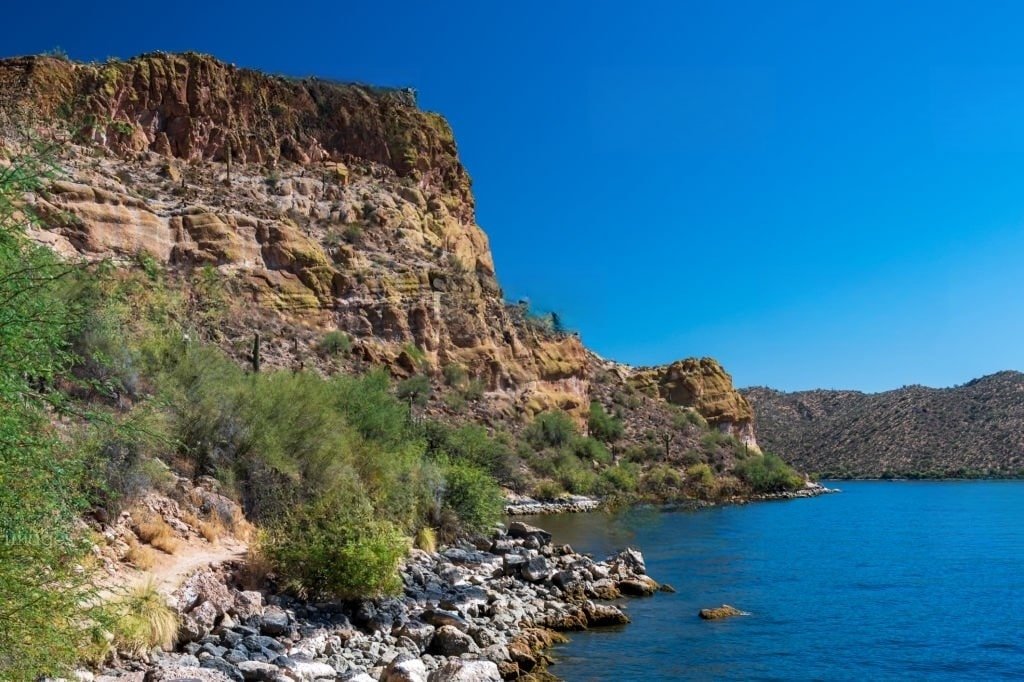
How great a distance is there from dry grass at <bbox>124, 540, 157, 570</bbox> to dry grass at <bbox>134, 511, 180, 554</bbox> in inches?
22.4

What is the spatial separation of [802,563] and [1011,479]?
67067 millimetres

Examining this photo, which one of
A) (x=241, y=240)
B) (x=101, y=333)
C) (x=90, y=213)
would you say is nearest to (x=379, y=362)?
(x=241, y=240)

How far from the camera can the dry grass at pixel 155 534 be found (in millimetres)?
13131

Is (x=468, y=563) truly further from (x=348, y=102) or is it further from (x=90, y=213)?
(x=348, y=102)

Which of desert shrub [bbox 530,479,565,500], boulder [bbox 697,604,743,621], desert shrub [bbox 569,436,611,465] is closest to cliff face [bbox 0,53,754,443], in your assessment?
desert shrub [bbox 569,436,611,465]

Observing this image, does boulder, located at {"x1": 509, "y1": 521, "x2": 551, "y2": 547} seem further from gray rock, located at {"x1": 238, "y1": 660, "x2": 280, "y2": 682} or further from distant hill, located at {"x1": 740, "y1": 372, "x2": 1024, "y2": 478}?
distant hill, located at {"x1": 740, "y1": 372, "x2": 1024, "y2": 478}

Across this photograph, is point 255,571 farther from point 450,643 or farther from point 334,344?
point 334,344

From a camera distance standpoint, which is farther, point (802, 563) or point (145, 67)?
point (145, 67)

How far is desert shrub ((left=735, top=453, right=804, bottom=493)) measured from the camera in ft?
201

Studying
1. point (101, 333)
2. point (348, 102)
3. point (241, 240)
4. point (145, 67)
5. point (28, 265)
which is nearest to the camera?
point (28, 265)

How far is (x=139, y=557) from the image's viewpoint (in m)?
12.2

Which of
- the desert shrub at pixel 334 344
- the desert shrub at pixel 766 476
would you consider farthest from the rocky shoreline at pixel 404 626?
the desert shrub at pixel 766 476

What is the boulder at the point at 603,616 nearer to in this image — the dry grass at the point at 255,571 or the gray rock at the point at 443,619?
the gray rock at the point at 443,619

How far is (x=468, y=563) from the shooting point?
63.9 ft
